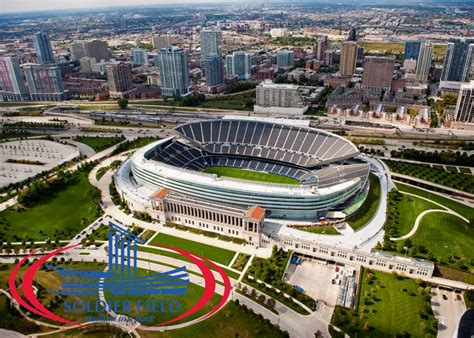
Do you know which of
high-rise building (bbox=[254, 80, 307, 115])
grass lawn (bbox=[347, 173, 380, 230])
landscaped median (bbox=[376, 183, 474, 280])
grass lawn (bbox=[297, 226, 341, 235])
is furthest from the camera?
high-rise building (bbox=[254, 80, 307, 115])

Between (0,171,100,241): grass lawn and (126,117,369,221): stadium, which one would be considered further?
(126,117,369,221): stadium

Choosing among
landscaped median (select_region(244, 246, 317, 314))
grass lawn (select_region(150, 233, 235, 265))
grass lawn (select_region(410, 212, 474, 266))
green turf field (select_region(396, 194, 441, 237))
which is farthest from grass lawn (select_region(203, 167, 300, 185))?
grass lawn (select_region(410, 212, 474, 266))

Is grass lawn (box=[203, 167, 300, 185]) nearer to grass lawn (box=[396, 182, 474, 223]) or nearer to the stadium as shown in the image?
the stadium

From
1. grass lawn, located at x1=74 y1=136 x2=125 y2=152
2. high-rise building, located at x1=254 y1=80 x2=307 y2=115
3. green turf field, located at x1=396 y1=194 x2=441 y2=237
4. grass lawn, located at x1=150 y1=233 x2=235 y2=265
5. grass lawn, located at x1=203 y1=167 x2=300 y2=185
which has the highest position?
high-rise building, located at x1=254 y1=80 x2=307 y2=115

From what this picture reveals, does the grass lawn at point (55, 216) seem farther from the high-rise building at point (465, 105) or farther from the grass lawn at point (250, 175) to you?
the high-rise building at point (465, 105)

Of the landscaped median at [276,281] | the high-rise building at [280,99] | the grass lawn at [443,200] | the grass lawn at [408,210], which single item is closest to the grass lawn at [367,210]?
the grass lawn at [408,210]

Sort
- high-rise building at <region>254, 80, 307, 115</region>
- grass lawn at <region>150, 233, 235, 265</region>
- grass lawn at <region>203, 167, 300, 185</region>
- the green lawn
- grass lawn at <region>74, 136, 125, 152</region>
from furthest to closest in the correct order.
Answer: high-rise building at <region>254, 80, 307, 115</region> → grass lawn at <region>74, 136, 125, 152</region> → grass lawn at <region>203, 167, 300, 185</region> → the green lawn → grass lawn at <region>150, 233, 235, 265</region>

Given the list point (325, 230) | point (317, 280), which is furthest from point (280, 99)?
point (317, 280)

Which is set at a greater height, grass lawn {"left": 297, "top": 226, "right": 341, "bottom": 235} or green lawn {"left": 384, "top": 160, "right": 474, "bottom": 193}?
grass lawn {"left": 297, "top": 226, "right": 341, "bottom": 235}

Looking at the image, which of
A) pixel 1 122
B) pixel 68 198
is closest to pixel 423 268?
pixel 68 198
